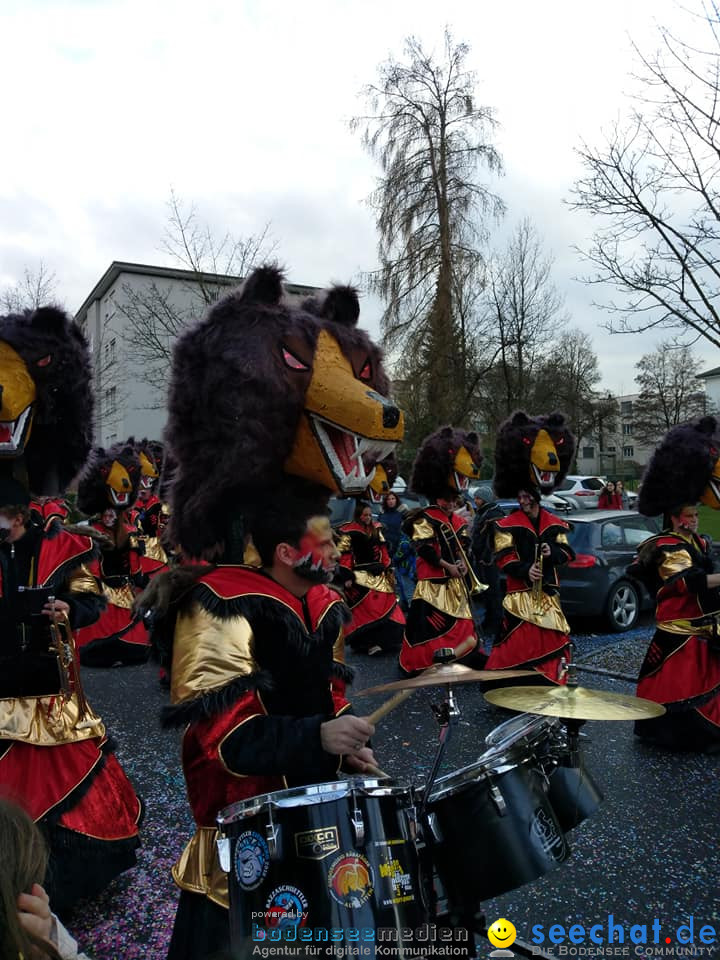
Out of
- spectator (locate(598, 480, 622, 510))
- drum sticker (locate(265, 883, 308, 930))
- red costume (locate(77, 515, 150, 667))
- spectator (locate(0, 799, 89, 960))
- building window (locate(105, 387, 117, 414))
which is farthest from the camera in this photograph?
building window (locate(105, 387, 117, 414))

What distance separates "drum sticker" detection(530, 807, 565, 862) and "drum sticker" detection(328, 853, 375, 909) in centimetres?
65

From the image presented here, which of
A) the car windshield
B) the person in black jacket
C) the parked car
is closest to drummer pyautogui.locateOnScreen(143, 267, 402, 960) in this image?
the person in black jacket

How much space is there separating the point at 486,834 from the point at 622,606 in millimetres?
8045

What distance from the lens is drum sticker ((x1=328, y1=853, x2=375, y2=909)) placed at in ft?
5.91

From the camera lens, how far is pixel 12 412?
333 cm

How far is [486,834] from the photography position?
2.21 metres

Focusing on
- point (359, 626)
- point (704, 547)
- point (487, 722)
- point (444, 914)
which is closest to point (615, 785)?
point (487, 722)

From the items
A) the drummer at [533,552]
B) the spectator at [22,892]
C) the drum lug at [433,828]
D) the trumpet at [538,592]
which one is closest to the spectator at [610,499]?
the drummer at [533,552]

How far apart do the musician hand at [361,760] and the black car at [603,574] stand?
7199 mm

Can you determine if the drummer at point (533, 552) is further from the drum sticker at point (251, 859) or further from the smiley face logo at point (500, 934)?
the drum sticker at point (251, 859)

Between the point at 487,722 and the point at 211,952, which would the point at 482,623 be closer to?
the point at 487,722

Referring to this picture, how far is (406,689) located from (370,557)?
6.85m

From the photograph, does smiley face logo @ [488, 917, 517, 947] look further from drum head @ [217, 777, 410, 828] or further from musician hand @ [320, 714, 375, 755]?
musician hand @ [320, 714, 375, 755]

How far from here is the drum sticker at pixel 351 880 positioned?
180cm
